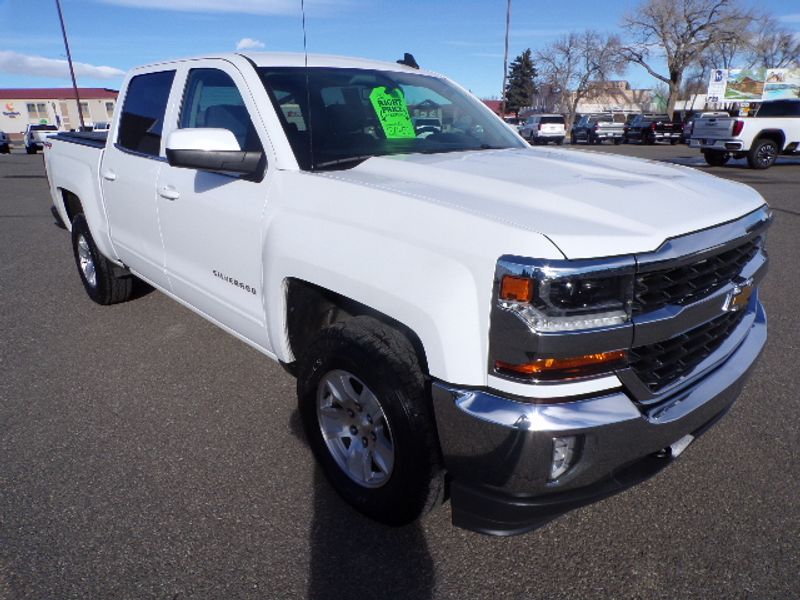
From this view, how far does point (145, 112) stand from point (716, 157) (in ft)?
60.5

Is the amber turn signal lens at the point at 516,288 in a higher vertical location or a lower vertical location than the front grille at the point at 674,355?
higher

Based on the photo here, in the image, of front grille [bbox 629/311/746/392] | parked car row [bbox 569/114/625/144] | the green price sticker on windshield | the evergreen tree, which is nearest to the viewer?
front grille [bbox 629/311/746/392]

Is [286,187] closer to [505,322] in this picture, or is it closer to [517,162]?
[517,162]

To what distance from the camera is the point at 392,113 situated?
3129 millimetres

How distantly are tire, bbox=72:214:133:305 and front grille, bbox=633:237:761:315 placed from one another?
4.28 meters

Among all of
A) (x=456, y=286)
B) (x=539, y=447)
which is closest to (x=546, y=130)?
(x=456, y=286)

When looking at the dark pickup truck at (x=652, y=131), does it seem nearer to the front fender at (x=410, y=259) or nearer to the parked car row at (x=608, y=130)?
the parked car row at (x=608, y=130)

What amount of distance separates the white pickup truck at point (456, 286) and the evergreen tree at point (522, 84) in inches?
2996

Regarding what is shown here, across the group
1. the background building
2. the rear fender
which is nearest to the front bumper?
the rear fender

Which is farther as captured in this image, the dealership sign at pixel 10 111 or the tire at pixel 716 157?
the dealership sign at pixel 10 111

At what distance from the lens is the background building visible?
65.8 metres

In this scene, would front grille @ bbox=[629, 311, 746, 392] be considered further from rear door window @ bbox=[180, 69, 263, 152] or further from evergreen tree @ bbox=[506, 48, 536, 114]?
evergreen tree @ bbox=[506, 48, 536, 114]

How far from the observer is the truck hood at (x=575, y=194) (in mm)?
1768

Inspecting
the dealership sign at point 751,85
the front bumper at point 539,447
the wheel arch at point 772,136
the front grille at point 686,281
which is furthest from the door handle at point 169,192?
the dealership sign at point 751,85
